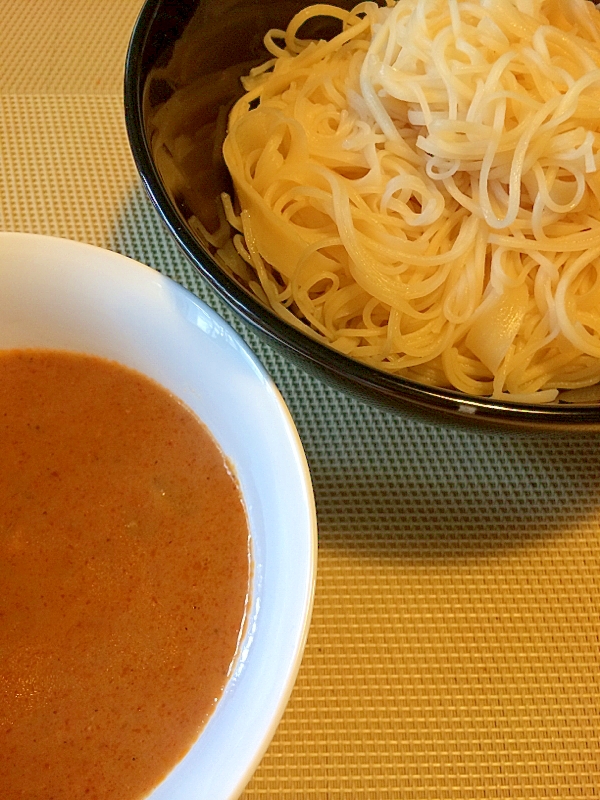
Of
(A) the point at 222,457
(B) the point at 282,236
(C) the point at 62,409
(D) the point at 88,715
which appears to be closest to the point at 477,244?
(B) the point at 282,236

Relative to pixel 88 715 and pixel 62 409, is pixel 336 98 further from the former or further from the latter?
pixel 88 715

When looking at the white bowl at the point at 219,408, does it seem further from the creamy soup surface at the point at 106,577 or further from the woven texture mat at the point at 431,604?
the woven texture mat at the point at 431,604

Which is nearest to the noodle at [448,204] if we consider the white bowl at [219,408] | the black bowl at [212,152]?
the black bowl at [212,152]

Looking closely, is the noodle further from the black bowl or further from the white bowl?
the white bowl

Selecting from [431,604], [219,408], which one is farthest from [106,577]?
[431,604]

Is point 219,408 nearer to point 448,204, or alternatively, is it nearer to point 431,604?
point 431,604
